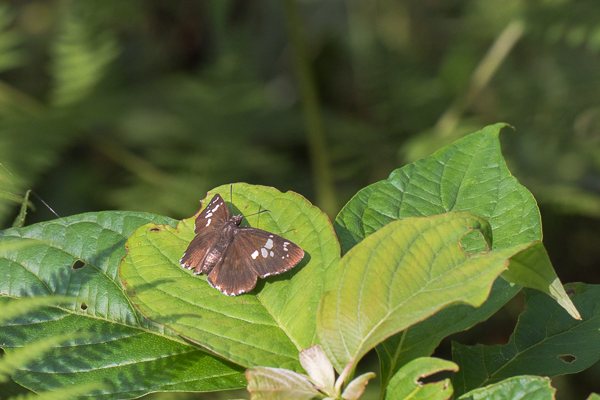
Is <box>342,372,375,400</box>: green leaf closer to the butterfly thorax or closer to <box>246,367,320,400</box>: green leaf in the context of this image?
<box>246,367,320,400</box>: green leaf

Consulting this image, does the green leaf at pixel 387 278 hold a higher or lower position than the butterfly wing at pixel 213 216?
lower

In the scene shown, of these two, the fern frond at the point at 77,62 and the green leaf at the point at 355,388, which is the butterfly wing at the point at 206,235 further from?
the fern frond at the point at 77,62

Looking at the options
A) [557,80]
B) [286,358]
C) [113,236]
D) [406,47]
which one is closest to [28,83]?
[406,47]

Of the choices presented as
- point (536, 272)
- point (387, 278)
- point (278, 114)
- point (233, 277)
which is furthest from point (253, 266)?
point (278, 114)

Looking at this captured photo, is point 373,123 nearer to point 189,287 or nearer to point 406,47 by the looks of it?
point 406,47

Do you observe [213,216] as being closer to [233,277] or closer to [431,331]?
[233,277]

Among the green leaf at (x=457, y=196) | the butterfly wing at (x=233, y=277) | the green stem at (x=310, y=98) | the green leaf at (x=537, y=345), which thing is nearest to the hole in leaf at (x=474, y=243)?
the green leaf at (x=457, y=196)
